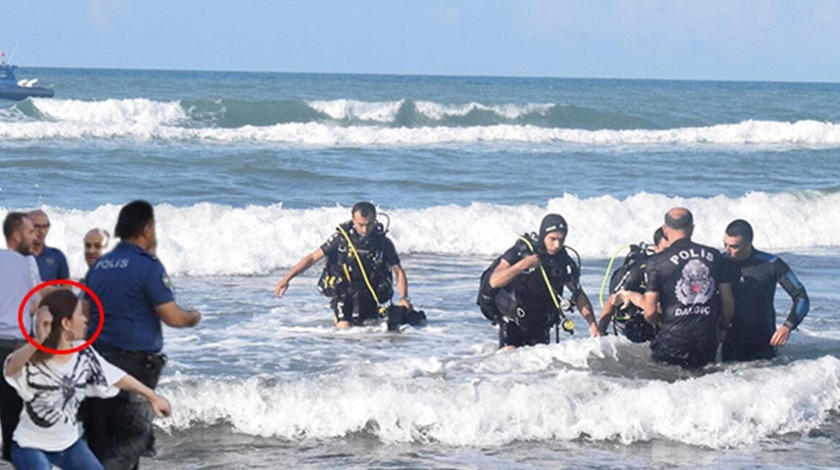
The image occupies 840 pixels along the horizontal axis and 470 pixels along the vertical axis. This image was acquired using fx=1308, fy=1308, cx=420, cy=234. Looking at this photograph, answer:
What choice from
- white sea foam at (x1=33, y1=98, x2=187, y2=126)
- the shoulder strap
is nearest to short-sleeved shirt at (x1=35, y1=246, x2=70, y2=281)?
the shoulder strap

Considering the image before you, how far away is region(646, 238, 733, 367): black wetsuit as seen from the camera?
9969mm

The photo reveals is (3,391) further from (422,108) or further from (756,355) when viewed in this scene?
(422,108)

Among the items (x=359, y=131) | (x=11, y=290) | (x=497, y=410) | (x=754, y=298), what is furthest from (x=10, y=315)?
(x=359, y=131)

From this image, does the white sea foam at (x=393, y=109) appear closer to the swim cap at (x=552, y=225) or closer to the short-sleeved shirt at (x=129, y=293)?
the swim cap at (x=552, y=225)

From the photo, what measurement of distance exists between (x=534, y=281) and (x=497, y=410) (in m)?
1.52

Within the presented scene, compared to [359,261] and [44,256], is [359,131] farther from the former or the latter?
[44,256]

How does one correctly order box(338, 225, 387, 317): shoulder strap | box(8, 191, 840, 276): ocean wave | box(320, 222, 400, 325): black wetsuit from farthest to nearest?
box(8, 191, 840, 276): ocean wave < box(320, 222, 400, 325): black wetsuit < box(338, 225, 387, 317): shoulder strap

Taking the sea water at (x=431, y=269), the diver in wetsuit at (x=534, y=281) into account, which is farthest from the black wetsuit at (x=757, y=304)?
the diver in wetsuit at (x=534, y=281)

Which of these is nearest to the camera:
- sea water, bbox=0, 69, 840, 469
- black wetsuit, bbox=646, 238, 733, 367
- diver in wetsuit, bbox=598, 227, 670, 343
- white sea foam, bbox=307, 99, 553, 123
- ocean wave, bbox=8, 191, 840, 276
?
sea water, bbox=0, 69, 840, 469

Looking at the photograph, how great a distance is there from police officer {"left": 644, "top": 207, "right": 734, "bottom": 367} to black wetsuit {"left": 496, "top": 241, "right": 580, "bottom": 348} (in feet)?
2.79

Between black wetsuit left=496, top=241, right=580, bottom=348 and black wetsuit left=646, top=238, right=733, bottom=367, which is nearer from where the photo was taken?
black wetsuit left=646, top=238, right=733, bottom=367

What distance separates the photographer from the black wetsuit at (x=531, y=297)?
35.1ft

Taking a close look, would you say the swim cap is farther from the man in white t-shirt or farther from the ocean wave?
the ocean wave

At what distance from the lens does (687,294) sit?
393 inches
